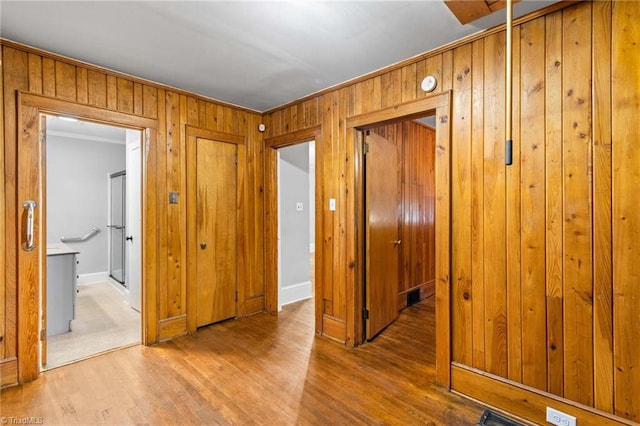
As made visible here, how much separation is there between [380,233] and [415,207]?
1381mm

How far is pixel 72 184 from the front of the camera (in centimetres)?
529

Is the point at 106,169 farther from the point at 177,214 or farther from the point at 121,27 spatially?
the point at 121,27

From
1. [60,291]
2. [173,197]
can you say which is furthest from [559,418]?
[60,291]

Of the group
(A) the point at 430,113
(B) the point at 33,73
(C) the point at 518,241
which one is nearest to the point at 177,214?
(B) the point at 33,73

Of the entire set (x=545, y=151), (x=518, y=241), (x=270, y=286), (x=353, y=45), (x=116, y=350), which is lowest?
(x=116, y=350)

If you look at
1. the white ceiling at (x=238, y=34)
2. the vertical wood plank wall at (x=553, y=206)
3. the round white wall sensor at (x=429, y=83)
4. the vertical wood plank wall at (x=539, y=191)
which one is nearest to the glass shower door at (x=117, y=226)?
the vertical wood plank wall at (x=539, y=191)

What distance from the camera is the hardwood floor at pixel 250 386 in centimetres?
198

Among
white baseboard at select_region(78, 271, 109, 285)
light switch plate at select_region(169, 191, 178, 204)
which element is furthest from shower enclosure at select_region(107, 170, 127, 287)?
light switch plate at select_region(169, 191, 178, 204)

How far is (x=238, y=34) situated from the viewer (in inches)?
84.4

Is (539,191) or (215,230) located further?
(215,230)

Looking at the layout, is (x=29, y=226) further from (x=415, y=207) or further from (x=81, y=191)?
(x=415, y=207)

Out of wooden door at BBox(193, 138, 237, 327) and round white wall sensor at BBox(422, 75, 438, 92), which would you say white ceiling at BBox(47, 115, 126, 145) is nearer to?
wooden door at BBox(193, 138, 237, 327)

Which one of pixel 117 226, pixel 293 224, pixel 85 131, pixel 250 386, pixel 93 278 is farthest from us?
pixel 93 278

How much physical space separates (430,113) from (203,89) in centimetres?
221
